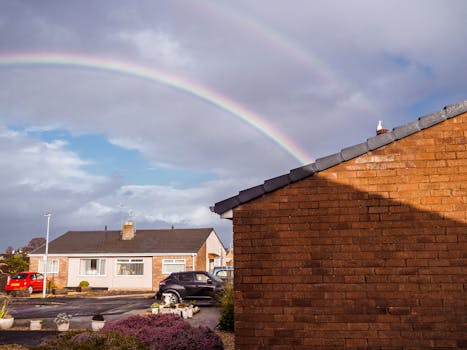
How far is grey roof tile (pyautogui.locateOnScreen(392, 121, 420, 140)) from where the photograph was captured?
21.6 feet

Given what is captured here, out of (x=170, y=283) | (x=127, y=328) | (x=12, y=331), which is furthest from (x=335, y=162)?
(x=170, y=283)

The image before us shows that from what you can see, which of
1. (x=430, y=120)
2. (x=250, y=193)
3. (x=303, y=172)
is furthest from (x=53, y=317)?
(x=430, y=120)

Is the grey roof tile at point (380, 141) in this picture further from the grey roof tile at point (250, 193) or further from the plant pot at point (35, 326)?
the plant pot at point (35, 326)

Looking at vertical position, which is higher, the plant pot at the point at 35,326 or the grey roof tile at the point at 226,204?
the grey roof tile at the point at 226,204

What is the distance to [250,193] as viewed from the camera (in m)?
6.75

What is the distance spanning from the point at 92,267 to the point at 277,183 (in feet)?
123

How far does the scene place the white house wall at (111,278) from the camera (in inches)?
1543

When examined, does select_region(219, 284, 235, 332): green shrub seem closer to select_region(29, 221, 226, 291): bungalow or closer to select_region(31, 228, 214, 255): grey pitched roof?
select_region(29, 221, 226, 291): bungalow

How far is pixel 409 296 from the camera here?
6.18 meters

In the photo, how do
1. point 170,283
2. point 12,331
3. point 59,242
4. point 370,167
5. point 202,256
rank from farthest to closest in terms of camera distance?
point 59,242
point 202,256
point 170,283
point 12,331
point 370,167

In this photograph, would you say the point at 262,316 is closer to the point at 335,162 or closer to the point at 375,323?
the point at 375,323

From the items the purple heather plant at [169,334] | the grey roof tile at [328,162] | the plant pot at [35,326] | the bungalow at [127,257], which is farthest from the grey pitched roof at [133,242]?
the grey roof tile at [328,162]

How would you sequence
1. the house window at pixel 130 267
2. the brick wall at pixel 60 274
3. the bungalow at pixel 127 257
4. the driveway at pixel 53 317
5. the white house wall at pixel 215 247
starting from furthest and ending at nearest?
1. the white house wall at pixel 215 247
2. the brick wall at pixel 60 274
3. the house window at pixel 130 267
4. the bungalow at pixel 127 257
5. the driveway at pixel 53 317

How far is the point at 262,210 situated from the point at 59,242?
136 feet
